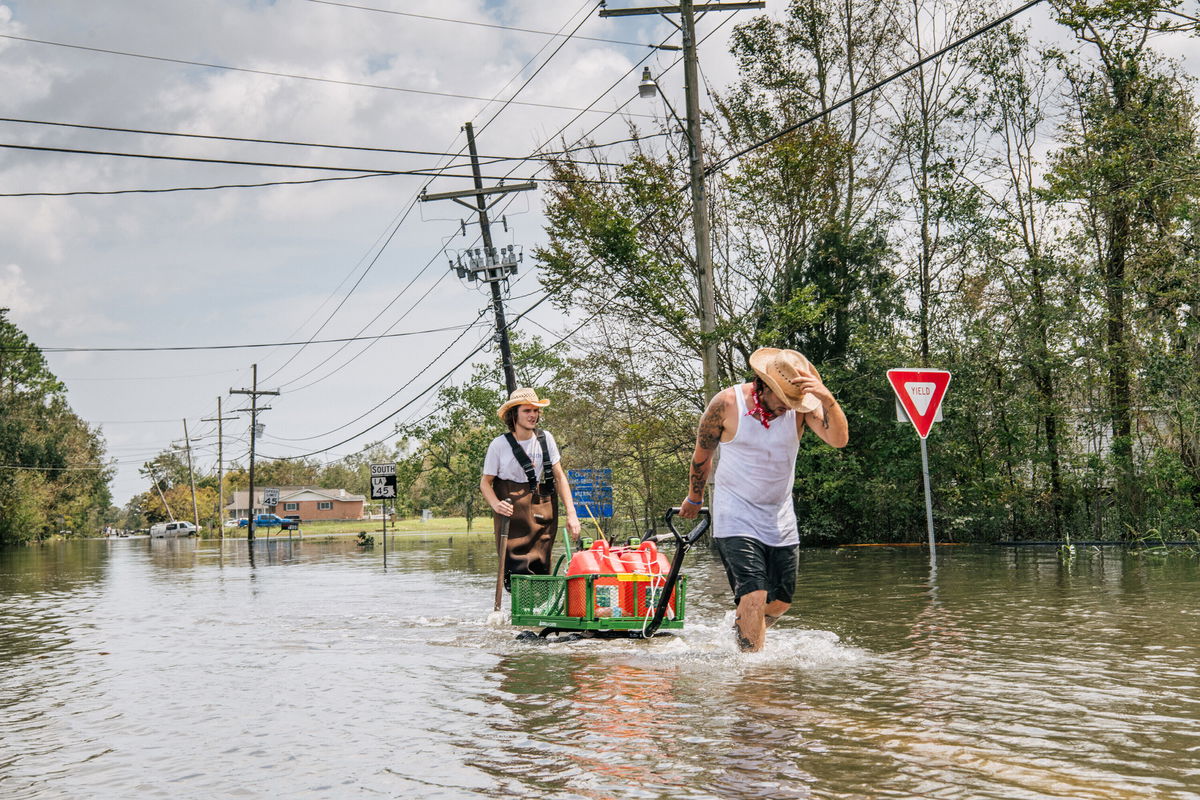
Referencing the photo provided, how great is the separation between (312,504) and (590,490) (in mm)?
122016

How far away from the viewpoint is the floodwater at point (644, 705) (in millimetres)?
4922

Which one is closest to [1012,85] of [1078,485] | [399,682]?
[1078,485]

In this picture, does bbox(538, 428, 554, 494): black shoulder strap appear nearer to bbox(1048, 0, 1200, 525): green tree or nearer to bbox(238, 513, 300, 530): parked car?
bbox(1048, 0, 1200, 525): green tree

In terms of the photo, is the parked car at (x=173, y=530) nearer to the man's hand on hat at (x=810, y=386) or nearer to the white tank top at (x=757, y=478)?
the white tank top at (x=757, y=478)

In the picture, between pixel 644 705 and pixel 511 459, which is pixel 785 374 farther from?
pixel 511 459

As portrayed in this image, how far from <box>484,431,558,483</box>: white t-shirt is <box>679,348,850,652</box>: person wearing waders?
317 centimetres

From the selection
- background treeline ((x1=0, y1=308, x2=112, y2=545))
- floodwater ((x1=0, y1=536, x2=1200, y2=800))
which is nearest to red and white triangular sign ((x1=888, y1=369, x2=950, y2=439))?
floodwater ((x1=0, y1=536, x2=1200, y2=800))

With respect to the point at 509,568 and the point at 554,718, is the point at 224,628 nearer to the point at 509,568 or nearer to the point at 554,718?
the point at 509,568

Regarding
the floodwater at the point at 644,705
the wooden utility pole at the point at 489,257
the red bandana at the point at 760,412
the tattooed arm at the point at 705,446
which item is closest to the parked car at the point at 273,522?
the wooden utility pole at the point at 489,257

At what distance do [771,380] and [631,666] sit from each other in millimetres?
2456

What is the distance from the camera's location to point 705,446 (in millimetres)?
7621

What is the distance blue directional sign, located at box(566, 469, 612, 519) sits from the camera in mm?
25484

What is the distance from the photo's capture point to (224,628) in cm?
1266

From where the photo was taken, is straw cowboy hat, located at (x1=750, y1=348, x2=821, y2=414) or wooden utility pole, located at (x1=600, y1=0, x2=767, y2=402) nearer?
straw cowboy hat, located at (x1=750, y1=348, x2=821, y2=414)
